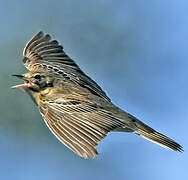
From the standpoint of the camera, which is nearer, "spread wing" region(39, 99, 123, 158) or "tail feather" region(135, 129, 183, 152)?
"spread wing" region(39, 99, 123, 158)

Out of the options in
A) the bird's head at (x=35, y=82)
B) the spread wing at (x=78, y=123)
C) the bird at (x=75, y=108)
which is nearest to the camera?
the spread wing at (x=78, y=123)

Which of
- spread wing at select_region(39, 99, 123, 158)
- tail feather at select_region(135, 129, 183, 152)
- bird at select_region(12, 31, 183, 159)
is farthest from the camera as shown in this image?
tail feather at select_region(135, 129, 183, 152)

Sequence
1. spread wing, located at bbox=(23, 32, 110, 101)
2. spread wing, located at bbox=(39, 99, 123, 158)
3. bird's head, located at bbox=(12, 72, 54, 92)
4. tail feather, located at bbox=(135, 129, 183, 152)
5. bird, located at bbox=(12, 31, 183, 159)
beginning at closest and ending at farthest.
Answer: spread wing, located at bbox=(39, 99, 123, 158) → bird, located at bbox=(12, 31, 183, 159) → tail feather, located at bbox=(135, 129, 183, 152) → bird's head, located at bbox=(12, 72, 54, 92) → spread wing, located at bbox=(23, 32, 110, 101)

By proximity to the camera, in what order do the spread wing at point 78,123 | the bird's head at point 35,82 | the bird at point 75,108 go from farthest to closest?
the bird's head at point 35,82
the bird at point 75,108
the spread wing at point 78,123

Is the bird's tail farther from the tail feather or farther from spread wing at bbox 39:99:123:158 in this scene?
spread wing at bbox 39:99:123:158

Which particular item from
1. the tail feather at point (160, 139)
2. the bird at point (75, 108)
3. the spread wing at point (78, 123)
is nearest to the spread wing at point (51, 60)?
the bird at point (75, 108)

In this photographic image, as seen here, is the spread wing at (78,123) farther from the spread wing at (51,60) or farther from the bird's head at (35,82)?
the spread wing at (51,60)

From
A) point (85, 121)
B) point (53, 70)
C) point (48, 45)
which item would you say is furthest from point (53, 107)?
point (48, 45)

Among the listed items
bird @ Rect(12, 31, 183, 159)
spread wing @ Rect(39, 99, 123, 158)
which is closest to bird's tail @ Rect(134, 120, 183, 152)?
bird @ Rect(12, 31, 183, 159)

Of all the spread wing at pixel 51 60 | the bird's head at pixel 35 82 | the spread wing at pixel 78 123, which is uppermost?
the spread wing at pixel 51 60
